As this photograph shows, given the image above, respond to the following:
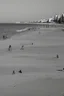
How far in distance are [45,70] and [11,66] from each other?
200 cm

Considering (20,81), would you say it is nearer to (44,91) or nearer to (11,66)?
(44,91)

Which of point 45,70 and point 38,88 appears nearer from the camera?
point 38,88

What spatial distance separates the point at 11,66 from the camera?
1282cm

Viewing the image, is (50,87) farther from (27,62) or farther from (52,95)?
(27,62)

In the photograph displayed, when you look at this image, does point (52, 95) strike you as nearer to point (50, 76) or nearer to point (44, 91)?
point (44, 91)

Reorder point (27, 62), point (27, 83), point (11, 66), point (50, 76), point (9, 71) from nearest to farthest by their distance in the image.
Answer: point (27, 83)
point (50, 76)
point (9, 71)
point (11, 66)
point (27, 62)

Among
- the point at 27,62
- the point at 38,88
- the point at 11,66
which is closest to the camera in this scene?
the point at 38,88

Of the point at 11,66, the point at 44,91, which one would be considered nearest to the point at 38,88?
the point at 44,91

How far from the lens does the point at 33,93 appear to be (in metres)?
8.26

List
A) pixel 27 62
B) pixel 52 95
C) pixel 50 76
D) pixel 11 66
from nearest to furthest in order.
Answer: pixel 52 95 → pixel 50 76 → pixel 11 66 → pixel 27 62

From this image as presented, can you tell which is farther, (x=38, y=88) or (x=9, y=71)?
(x=9, y=71)

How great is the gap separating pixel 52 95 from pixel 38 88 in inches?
38.4

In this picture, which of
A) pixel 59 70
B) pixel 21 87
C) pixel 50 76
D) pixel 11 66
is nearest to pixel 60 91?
pixel 21 87

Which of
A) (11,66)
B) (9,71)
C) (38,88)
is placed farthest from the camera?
(11,66)
